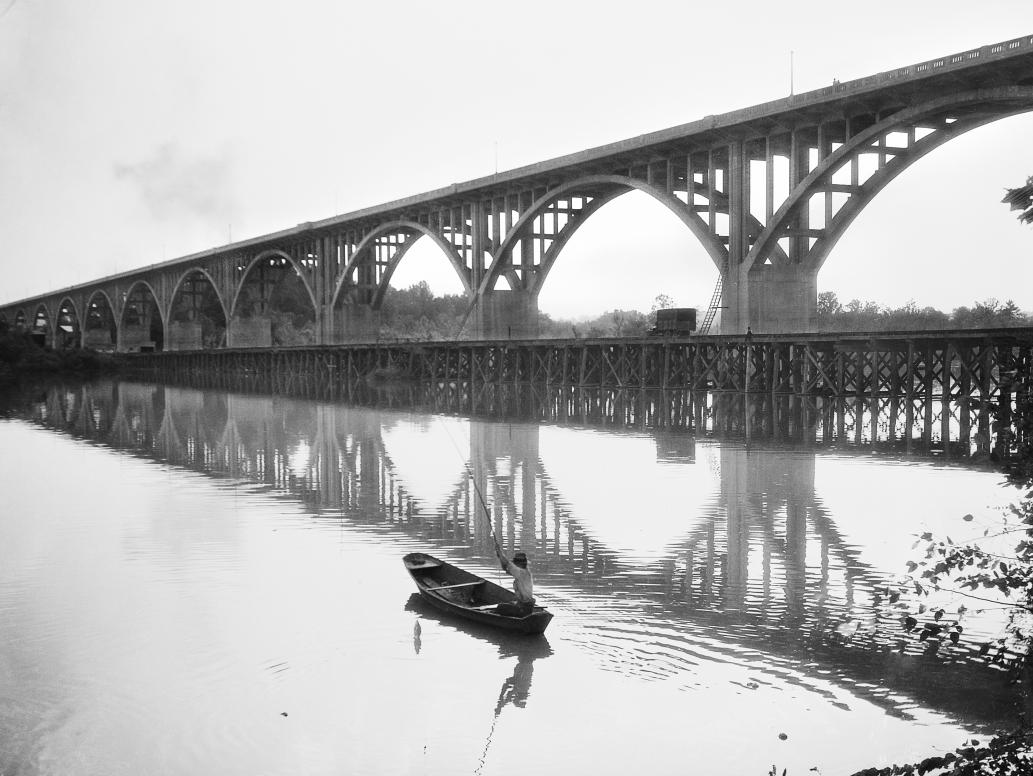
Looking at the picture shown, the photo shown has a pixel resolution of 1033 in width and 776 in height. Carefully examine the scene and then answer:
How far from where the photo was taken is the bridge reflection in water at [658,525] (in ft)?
29.3

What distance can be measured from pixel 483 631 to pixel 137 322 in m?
132

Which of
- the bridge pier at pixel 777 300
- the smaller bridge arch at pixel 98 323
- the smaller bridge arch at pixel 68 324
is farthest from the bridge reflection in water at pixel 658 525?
the smaller bridge arch at pixel 68 324

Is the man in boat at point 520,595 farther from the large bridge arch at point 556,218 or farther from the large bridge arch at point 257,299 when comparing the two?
the large bridge arch at point 257,299

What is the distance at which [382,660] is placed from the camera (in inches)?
361

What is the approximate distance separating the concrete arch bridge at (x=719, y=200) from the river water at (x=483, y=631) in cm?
1645

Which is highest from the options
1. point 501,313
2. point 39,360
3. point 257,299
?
point 257,299

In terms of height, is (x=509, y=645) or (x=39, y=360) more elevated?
(x=39, y=360)

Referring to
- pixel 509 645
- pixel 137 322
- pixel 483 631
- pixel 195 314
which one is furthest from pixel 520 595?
pixel 137 322

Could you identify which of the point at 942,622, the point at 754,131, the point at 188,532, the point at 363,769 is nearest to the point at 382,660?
the point at 363,769

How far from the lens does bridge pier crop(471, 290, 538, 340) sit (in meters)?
57.7

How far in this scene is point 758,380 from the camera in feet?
133

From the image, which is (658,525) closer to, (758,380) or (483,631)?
(483,631)

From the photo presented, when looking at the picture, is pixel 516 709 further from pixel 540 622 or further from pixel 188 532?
pixel 188 532

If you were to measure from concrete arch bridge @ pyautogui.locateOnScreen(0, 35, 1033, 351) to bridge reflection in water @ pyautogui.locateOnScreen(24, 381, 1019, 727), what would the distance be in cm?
1030
